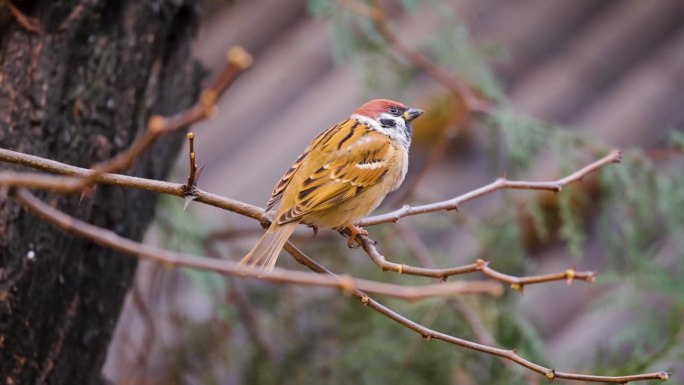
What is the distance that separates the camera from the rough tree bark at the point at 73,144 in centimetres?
241

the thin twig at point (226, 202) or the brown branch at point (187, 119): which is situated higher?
the thin twig at point (226, 202)

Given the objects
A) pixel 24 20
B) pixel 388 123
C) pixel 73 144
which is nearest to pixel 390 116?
pixel 388 123

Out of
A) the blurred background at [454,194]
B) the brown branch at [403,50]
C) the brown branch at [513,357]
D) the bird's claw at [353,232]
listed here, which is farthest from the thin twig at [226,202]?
the brown branch at [403,50]

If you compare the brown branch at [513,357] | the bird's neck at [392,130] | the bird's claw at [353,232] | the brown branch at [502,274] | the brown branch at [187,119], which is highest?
the bird's neck at [392,130]

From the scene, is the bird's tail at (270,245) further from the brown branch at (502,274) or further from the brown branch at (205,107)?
the brown branch at (205,107)

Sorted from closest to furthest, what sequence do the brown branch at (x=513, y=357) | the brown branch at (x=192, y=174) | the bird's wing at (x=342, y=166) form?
the brown branch at (x=192, y=174) < the brown branch at (x=513, y=357) < the bird's wing at (x=342, y=166)

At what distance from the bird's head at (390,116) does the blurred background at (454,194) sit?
32 cm

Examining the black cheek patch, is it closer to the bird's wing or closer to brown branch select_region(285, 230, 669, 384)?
the bird's wing

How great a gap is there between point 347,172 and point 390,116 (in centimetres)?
41

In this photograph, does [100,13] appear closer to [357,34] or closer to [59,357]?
[59,357]

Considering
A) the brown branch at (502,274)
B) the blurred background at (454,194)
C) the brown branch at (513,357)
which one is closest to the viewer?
the brown branch at (502,274)

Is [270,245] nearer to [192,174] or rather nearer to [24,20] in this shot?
[192,174]

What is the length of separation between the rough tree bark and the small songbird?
0.47 metres

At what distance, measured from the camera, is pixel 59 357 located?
2520 mm
